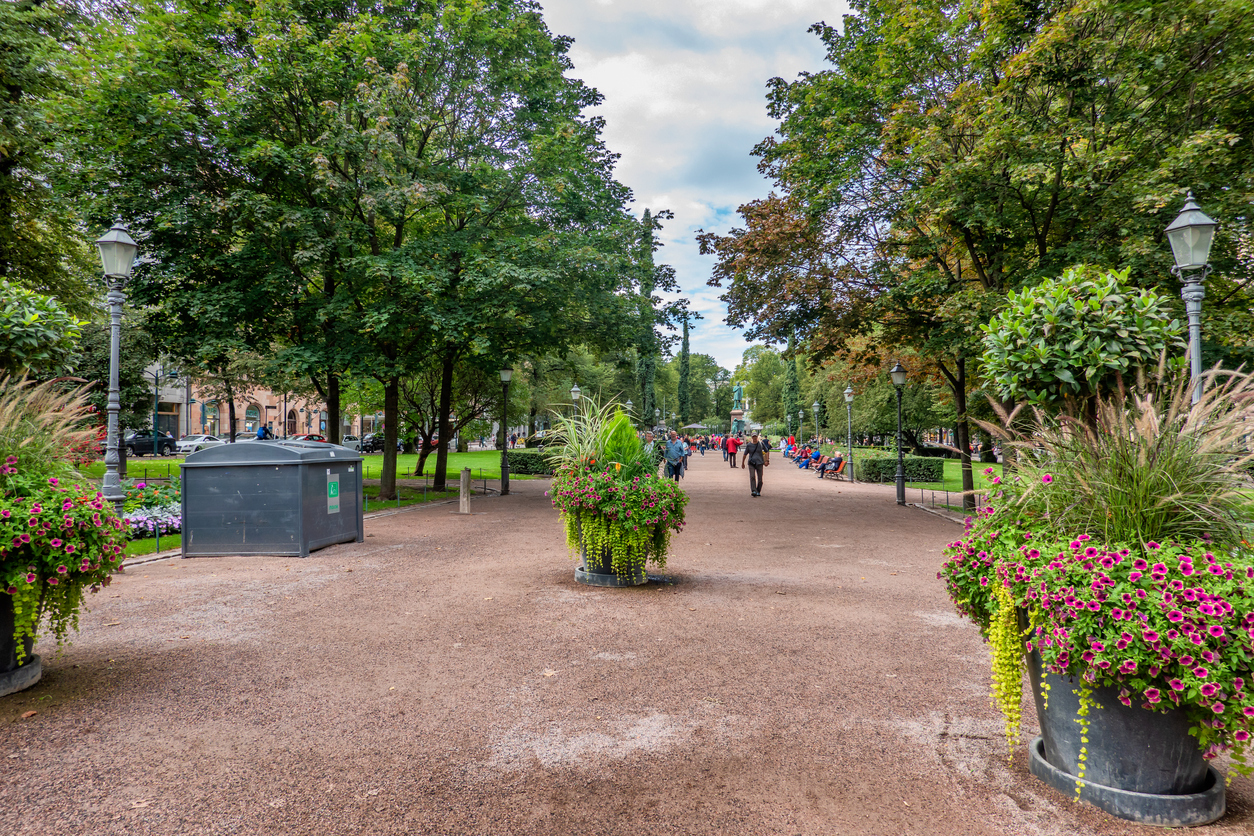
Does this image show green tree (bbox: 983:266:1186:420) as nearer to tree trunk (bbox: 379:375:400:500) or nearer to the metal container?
the metal container

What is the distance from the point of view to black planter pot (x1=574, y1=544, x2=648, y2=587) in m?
7.43

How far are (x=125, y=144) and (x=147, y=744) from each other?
13585mm

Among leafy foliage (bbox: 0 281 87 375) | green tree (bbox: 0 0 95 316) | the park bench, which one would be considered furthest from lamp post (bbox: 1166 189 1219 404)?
the park bench

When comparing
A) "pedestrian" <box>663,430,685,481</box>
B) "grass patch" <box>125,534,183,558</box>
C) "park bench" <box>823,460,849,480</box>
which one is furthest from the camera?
"park bench" <box>823,460,849,480</box>

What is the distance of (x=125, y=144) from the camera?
12742 millimetres

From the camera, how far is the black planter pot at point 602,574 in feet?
24.4

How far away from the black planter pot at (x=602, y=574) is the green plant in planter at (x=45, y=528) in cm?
438

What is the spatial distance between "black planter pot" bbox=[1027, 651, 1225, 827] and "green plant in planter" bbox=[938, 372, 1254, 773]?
0.10 m

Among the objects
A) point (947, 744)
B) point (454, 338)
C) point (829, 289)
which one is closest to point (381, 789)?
point (947, 744)

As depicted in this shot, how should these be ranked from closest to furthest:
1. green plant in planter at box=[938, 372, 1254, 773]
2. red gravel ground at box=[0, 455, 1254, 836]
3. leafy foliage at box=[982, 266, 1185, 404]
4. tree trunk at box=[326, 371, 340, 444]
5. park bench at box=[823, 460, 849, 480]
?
1. green plant in planter at box=[938, 372, 1254, 773]
2. red gravel ground at box=[0, 455, 1254, 836]
3. leafy foliage at box=[982, 266, 1185, 404]
4. tree trunk at box=[326, 371, 340, 444]
5. park bench at box=[823, 460, 849, 480]

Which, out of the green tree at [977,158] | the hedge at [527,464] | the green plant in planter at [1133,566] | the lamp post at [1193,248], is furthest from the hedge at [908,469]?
the green plant in planter at [1133,566]

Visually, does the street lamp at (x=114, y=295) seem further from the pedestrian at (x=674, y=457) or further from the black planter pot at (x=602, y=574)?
the pedestrian at (x=674, y=457)

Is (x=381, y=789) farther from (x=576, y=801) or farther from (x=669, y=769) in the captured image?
(x=669, y=769)

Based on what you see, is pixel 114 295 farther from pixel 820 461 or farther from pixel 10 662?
pixel 820 461
